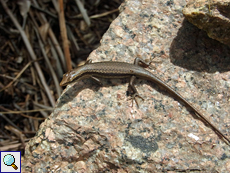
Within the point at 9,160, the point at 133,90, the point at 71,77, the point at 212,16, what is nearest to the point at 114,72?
the point at 133,90

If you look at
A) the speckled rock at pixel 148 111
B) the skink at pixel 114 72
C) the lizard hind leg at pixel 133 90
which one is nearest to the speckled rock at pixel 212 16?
the speckled rock at pixel 148 111

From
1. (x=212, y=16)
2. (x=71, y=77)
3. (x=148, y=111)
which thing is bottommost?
(x=148, y=111)

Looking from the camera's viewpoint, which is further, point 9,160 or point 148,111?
point 9,160

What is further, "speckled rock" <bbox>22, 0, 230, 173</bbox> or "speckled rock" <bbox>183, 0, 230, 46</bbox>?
"speckled rock" <bbox>183, 0, 230, 46</bbox>

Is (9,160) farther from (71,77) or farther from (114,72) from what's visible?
(114,72)

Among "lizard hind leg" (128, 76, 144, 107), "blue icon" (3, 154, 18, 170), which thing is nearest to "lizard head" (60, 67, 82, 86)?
"lizard hind leg" (128, 76, 144, 107)

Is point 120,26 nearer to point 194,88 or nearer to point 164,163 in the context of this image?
point 194,88

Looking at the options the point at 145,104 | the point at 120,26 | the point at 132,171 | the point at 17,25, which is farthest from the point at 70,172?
the point at 17,25

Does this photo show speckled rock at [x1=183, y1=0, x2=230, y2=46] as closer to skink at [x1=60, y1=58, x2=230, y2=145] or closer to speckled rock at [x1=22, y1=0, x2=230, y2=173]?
speckled rock at [x1=22, y1=0, x2=230, y2=173]
